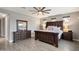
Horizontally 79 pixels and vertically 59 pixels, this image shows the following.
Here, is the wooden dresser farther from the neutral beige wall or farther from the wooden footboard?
the neutral beige wall

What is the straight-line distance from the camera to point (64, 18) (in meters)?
7.25

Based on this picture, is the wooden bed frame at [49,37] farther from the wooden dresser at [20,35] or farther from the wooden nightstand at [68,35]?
the wooden dresser at [20,35]

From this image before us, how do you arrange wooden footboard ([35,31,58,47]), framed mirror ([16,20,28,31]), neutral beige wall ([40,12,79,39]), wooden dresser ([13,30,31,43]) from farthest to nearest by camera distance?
framed mirror ([16,20,28,31]) < neutral beige wall ([40,12,79,39]) < wooden dresser ([13,30,31,43]) < wooden footboard ([35,31,58,47])

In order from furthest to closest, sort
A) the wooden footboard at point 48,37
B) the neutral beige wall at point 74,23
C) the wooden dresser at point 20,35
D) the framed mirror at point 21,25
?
the framed mirror at point 21,25 → the neutral beige wall at point 74,23 → the wooden dresser at point 20,35 → the wooden footboard at point 48,37

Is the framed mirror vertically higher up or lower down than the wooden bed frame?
higher up

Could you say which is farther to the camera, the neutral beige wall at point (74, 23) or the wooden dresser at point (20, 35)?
the neutral beige wall at point (74, 23)

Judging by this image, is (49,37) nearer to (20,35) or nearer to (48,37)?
(48,37)

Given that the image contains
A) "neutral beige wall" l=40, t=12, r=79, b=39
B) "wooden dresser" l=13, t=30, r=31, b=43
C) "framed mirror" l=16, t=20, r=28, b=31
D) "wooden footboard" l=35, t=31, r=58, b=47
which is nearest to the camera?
"wooden footboard" l=35, t=31, r=58, b=47

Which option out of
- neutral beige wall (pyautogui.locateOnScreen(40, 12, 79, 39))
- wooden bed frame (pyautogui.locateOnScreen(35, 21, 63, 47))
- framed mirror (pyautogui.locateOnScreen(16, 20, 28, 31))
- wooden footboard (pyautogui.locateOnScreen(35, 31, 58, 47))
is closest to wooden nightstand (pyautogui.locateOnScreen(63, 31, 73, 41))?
neutral beige wall (pyautogui.locateOnScreen(40, 12, 79, 39))

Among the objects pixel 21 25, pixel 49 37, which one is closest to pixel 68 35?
pixel 49 37

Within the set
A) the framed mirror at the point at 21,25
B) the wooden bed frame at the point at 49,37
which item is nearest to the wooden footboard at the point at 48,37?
the wooden bed frame at the point at 49,37
